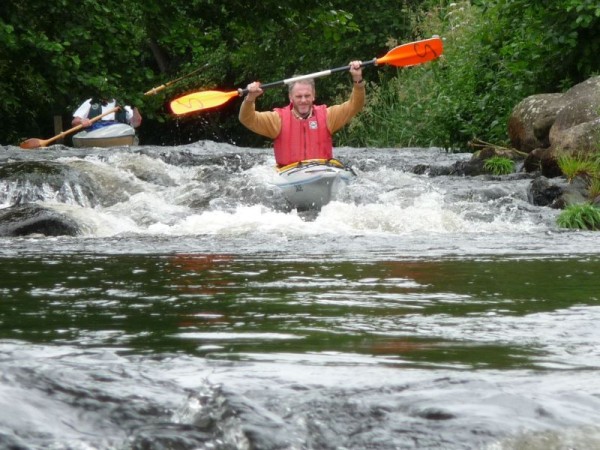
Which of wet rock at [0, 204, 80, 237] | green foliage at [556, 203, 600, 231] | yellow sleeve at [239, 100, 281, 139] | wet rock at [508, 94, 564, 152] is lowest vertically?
green foliage at [556, 203, 600, 231]

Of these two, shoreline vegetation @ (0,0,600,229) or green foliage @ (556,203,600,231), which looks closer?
green foliage @ (556,203,600,231)

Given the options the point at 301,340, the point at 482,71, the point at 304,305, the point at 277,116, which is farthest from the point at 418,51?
the point at 301,340

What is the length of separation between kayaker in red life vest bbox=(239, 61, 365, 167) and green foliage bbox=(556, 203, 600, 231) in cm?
226


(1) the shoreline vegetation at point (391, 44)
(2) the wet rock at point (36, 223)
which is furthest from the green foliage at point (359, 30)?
(2) the wet rock at point (36, 223)

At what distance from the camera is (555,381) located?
3.18 m

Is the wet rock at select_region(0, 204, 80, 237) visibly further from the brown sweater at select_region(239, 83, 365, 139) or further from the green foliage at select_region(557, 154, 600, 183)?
the green foliage at select_region(557, 154, 600, 183)

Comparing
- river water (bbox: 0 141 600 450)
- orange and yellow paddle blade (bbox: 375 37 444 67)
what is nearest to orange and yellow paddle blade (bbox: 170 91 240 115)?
orange and yellow paddle blade (bbox: 375 37 444 67)

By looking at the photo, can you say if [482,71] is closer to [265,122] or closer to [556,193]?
[556,193]

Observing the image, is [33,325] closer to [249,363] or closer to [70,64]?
[249,363]

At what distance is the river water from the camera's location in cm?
271

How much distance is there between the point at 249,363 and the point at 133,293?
1.96 m

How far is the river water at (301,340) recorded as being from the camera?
2.71m

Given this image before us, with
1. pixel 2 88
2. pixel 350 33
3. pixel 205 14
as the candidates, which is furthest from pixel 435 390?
pixel 350 33

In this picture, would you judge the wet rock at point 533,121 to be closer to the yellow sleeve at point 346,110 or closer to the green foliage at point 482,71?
the green foliage at point 482,71
